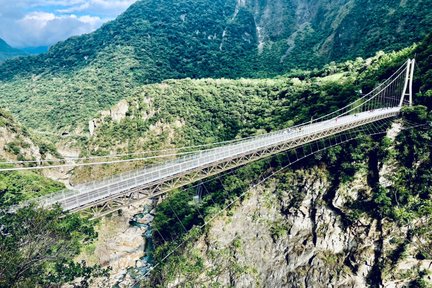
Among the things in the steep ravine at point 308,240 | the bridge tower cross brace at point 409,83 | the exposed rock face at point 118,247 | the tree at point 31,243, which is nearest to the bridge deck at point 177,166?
the tree at point 31,243

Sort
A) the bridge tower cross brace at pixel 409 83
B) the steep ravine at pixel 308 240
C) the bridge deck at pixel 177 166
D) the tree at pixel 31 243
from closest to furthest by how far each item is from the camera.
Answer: the tree at pixel 31 243
the bridge deck at pixel 177 166
the steep ravine at pixel 308 240
the bridge tower cross brace at pixel 409 83

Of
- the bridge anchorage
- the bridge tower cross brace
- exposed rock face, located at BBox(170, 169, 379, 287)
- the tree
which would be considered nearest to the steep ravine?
exposed rock face, located at BBox(170, 169, 379, 287)

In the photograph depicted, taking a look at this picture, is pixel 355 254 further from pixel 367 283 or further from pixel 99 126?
pixel 99 126

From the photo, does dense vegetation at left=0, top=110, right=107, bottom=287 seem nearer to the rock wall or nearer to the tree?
the tree

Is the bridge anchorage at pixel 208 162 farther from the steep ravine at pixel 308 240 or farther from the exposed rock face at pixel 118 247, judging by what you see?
the exposed rock face at pixel 118 247

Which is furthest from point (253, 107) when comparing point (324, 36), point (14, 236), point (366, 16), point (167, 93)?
point (324, 36)

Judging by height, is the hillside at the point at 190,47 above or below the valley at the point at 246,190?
above

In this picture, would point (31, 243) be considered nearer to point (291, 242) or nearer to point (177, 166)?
point (177, 166)

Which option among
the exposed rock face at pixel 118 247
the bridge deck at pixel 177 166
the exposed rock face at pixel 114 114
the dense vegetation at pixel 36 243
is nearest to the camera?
the dense vegetation at pixel 36 243
